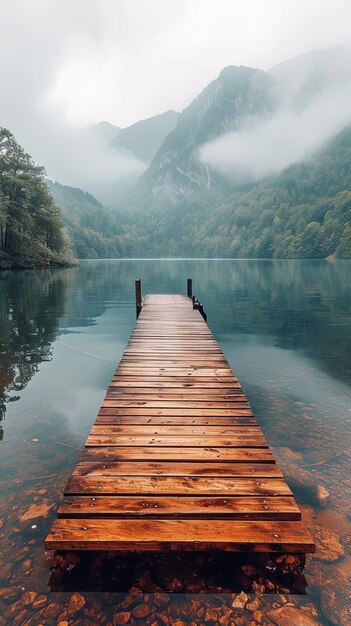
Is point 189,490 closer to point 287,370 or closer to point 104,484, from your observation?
point 104,484

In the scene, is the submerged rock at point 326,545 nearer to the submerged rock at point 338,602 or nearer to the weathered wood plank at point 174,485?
the submerged rock at point 338,602

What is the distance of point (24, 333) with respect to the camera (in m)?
17.1

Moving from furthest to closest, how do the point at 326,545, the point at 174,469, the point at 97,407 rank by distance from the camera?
the point at 97,407
the point at 174,469
the point at 326,545

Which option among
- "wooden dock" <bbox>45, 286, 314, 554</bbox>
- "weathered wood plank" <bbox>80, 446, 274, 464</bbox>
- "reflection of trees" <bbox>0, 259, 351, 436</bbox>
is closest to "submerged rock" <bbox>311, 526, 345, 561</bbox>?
"wooden dock" <bbox>45, 286, 314, 554</bbox>

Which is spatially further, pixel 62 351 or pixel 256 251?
pixel 256 251

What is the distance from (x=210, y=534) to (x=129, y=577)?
101cm

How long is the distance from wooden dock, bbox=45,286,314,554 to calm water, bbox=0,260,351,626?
664 millimetres

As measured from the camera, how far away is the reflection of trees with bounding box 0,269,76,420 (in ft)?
36.1

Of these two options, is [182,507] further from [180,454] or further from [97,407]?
[97,407]

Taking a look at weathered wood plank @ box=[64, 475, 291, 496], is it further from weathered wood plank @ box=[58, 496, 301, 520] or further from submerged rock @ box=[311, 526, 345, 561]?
submerged rock @ box=[311, 526, 345, 561]

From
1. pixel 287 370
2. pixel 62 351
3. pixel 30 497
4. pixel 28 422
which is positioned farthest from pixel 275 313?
pixel 30 497

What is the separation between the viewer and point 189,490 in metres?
3.96

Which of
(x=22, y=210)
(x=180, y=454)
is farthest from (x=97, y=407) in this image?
(x=22, y=210)

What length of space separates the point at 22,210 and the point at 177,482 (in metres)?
59.7
